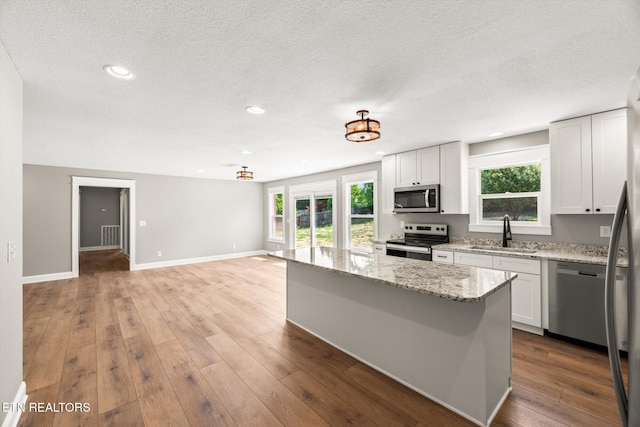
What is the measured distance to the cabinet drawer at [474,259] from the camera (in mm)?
3276

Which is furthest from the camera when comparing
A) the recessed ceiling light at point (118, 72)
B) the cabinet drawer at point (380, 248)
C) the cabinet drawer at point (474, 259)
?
the cabinet drawer at point (380, 248)

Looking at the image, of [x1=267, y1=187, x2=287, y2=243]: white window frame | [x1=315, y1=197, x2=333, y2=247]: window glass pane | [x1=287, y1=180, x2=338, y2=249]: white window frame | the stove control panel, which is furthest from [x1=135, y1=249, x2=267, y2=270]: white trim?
the stove control panel

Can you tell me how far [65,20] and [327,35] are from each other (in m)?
1.41

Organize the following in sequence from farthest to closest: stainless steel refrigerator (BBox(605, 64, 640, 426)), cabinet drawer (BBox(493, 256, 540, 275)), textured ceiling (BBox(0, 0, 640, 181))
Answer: cabinet drawer (BBox(493, 256, 540, 275)), textured ceiling (BBox(0, 0, 640, 181)), stainless steel refrigerator (BBox(605, 64, 640, 426))

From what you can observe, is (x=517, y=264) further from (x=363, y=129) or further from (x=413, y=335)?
(x=363, y=129)

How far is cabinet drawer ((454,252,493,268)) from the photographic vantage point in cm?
328

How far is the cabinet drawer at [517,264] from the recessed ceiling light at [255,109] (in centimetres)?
316

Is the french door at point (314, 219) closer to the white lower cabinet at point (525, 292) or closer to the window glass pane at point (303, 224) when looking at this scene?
the window glass pane at point (303, 224)

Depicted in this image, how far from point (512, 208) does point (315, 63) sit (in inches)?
135

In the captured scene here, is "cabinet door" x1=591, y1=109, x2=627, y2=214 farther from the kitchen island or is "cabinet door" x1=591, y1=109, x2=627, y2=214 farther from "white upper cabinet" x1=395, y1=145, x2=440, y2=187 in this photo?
the kitchen island

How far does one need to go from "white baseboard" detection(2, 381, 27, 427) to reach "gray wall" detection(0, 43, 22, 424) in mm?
39

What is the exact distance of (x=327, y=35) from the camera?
62.1 inches

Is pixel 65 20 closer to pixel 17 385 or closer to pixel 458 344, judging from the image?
pixel 17 385

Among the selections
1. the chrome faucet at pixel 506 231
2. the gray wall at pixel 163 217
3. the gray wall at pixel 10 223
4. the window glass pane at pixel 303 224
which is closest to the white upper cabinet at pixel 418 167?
the chrome faucet at pixel 506 231
